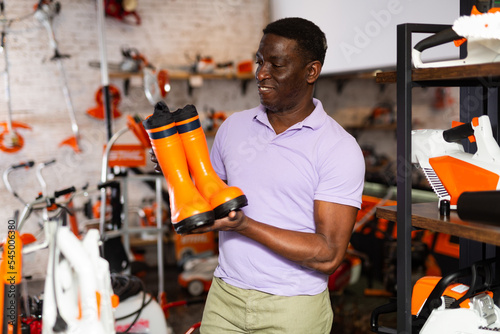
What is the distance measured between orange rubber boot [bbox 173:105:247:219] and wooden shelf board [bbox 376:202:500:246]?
42 cm

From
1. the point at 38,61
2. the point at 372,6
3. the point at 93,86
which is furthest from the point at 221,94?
the point at 372,6

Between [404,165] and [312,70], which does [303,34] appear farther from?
[404,165]

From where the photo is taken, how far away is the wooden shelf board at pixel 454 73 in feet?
3.33

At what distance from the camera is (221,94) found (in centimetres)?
568

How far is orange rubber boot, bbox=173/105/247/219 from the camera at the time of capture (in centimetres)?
117

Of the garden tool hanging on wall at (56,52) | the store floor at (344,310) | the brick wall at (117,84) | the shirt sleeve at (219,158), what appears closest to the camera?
the shirt sleeve at (219,158)

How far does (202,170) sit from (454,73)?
0.61m

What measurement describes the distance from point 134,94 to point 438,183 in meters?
4.41

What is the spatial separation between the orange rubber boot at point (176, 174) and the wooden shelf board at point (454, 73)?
550mm

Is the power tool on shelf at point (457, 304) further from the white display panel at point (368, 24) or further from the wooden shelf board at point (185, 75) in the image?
the wooden shelf board at point (185, 75)

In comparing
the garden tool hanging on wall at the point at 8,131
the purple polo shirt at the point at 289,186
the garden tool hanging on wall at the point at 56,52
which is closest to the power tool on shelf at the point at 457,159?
the purple polo shirt at the point at 289,186

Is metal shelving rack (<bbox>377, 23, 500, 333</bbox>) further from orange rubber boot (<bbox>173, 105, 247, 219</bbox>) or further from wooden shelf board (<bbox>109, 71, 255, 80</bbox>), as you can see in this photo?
wooden shelf board (<bbox>109, 71, 255, 80</bbox>)

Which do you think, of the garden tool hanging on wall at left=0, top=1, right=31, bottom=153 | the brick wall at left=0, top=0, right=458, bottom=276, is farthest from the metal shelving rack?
the garden tool hanging on wall at left=0, top=1, right=31, bottom=153

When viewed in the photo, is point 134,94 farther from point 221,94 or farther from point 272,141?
point 272,141
